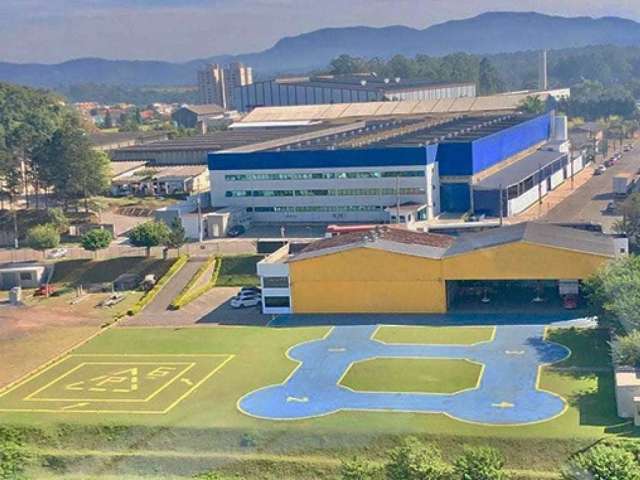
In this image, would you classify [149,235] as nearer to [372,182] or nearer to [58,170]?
[372,182]

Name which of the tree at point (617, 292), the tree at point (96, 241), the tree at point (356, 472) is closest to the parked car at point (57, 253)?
the tree at point (96, 241)

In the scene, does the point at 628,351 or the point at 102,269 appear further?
the point at 102,269

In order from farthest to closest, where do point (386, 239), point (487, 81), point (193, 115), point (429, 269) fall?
point (487, 81) → point (193, 115) → point (386, 239) → point (429, 269)

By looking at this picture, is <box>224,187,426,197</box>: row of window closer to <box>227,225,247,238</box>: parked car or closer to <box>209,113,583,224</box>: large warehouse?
<box>209,113,583,224</box>: large warehouse

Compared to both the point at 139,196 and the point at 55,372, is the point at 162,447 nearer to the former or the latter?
the point at 55,372

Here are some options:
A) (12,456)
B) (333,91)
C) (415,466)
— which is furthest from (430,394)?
(333,91)

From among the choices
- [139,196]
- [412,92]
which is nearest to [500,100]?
[412,92]
